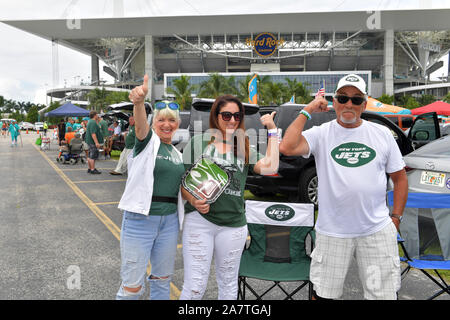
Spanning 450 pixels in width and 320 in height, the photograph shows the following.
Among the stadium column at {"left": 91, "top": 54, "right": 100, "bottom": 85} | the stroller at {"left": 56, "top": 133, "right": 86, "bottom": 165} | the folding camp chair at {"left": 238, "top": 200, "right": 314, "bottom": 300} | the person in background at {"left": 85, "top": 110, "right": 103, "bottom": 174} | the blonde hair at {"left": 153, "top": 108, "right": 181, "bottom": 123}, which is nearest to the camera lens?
the blonde hair at {"left": 153, "top": 108, "right": 181, "bottom": 123}

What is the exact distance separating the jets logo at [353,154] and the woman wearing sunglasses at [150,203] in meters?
1.05

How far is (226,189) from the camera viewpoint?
92.0 inches

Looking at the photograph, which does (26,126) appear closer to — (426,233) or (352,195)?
(426,233)

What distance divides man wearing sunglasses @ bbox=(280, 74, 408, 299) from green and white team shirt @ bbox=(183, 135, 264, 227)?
366 millimetres

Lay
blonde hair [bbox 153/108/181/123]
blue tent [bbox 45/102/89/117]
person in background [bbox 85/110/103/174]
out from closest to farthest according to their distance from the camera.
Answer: blonde hair [bbox 153/108/181/123]
person in background [bbox 85/110/103/174]
blue tent [bbox 45/102/89/117]

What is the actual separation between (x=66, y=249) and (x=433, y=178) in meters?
4.56

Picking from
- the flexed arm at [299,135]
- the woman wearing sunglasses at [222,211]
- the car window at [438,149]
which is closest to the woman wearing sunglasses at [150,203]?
the woman wearing sunglasses at [222,211]

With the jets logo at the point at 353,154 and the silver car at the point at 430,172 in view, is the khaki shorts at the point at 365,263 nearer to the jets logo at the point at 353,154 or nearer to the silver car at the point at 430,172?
the jets logo at the point at 353,154

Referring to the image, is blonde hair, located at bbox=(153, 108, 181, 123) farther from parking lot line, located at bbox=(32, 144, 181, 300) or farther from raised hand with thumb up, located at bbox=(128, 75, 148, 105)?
parking lot line, located at bbox=(32, 144, 181, 300)

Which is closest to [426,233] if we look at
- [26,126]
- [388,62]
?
[26,126]

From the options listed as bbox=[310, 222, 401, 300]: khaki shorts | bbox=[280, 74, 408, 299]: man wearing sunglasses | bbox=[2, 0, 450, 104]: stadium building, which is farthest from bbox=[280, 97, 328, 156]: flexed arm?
bbox=[2, 0, 450, 104]: stadium building

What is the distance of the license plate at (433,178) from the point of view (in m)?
3.64

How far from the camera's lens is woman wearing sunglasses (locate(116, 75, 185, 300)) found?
2.37 meters
